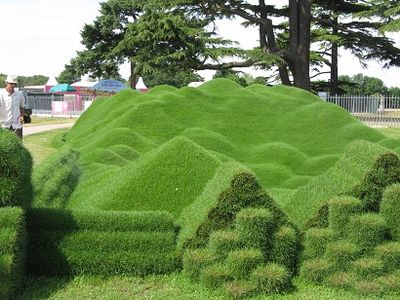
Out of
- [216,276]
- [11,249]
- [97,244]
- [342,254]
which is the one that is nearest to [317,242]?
[342,254]

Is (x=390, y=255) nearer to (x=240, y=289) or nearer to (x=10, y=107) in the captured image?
(x=240, y=289)

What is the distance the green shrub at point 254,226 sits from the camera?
12.7 feet

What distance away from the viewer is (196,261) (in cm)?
397

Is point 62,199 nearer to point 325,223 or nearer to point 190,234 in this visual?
point 190,234

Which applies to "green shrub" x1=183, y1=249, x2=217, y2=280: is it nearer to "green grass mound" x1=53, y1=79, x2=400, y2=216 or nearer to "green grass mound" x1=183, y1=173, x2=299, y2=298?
"green grass mound" x1=183, y1=173, x2=299, y2=298

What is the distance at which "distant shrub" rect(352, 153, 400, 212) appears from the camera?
4.15 metres

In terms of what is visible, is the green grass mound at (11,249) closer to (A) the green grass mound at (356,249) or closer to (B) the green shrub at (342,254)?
(A) the green grass mound at (356,249)

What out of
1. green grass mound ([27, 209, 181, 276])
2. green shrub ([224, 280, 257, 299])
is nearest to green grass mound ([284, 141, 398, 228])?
green shrub ([224, 280, 257, 299])

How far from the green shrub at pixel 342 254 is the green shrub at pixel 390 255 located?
17cm

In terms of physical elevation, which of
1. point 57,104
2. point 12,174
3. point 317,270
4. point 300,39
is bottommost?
point 317,270

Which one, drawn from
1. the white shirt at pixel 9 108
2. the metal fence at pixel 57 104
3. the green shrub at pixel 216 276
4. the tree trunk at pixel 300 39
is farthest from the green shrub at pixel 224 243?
the metal fence at pixel 57 104

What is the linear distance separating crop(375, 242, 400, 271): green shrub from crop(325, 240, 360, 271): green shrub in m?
0.17

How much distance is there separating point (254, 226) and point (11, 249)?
5.69 feet

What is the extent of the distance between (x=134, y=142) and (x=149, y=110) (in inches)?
50.4
